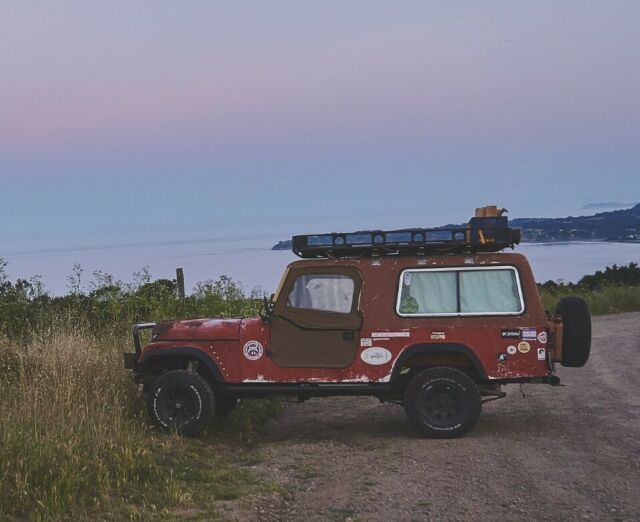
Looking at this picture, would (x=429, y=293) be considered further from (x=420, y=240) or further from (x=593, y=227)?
(x=593, y=227)

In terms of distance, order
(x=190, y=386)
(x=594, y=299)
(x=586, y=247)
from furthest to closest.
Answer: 1. (x=586, y=247)
2. (x=594, y=299)
3. (x=190, y=386)

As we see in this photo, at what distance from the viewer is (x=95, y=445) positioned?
24.4ft

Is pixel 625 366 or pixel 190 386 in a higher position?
pixel 190 386

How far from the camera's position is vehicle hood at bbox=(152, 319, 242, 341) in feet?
30.9

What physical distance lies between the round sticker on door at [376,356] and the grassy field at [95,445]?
156 centimetres

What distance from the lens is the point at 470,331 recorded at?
909 centimetres

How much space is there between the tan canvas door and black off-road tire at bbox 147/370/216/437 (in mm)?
893

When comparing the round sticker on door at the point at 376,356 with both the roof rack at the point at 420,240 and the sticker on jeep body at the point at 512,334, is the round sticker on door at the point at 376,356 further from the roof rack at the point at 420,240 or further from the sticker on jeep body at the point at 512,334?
the sticker on jeep body at the point at 512,334

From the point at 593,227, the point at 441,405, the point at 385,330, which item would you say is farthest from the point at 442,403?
the point at 593,227

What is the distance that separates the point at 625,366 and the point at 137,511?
10.7 m

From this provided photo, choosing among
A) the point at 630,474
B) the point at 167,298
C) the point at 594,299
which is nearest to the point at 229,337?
the point at 630,474

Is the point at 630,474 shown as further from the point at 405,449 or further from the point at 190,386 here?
the point at 190,386

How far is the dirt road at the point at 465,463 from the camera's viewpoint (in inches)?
262

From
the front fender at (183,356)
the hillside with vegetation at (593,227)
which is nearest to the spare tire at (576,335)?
the front fender at (183,356)
